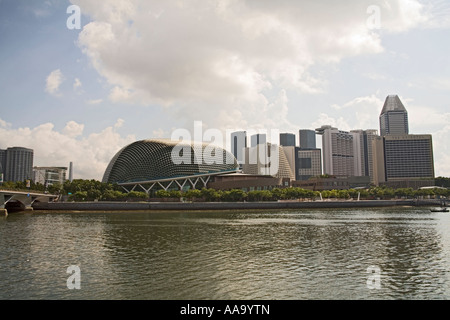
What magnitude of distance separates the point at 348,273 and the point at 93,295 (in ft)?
45.4

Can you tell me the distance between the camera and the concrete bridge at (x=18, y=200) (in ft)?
238

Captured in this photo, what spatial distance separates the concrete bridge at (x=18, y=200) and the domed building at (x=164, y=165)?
54.5m

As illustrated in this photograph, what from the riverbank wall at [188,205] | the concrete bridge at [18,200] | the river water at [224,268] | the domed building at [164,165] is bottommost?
the river water at [224,268]

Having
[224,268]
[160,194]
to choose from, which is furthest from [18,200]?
[224,268]

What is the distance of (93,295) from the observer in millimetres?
16047

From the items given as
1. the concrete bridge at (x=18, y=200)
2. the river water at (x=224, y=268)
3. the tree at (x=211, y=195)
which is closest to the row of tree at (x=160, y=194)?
the tree at (x=211, y=195)

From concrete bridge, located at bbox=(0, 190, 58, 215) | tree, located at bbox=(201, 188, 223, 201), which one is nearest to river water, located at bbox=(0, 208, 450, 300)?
concrete bridge, located at bbox=(0, 190, 58, 215)

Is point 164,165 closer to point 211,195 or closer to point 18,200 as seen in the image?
point 211,195

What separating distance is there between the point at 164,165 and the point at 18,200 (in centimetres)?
6786

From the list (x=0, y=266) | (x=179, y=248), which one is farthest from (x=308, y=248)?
(x=0, y=266)

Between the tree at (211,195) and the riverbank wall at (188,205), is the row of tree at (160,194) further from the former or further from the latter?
the riverbank wall at (188,205)

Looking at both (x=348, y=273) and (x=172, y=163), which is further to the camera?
(x=172, y=163)
